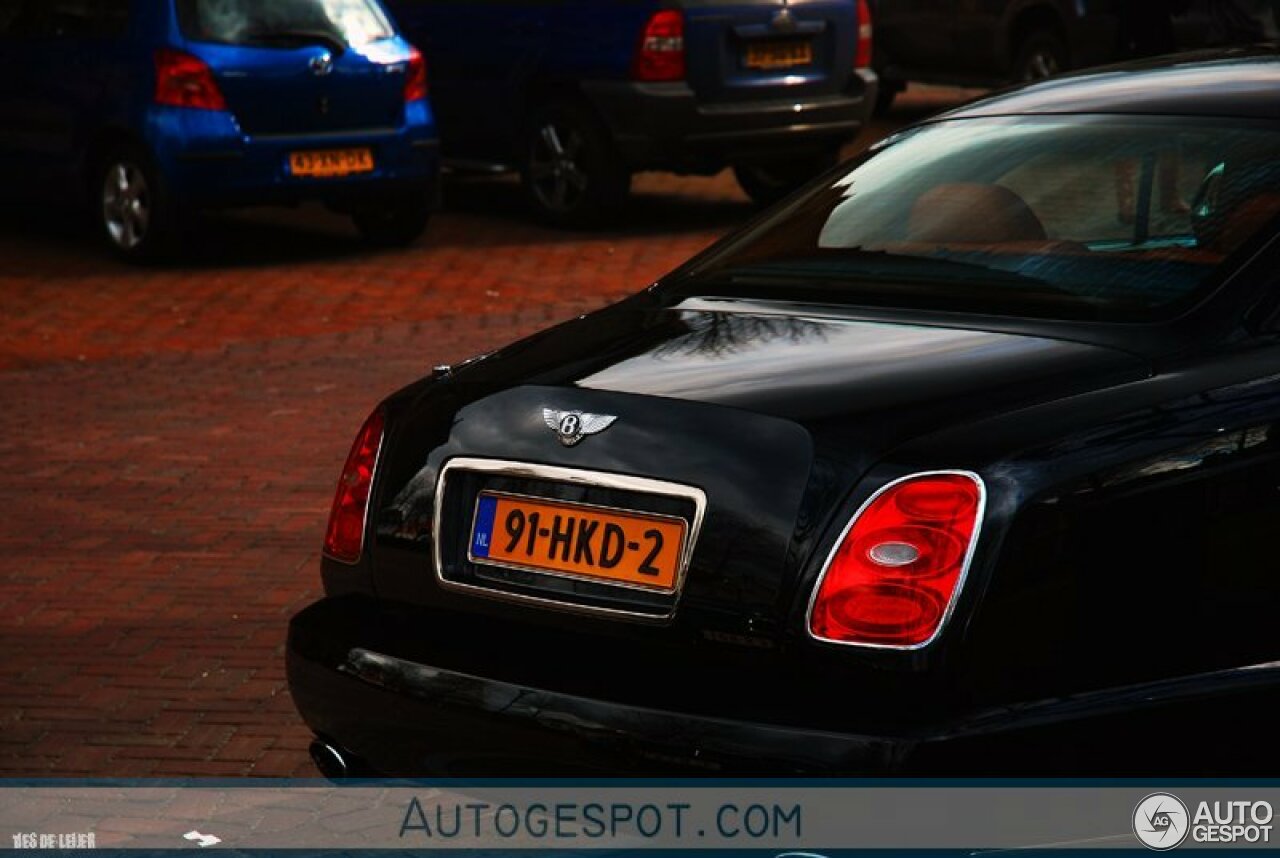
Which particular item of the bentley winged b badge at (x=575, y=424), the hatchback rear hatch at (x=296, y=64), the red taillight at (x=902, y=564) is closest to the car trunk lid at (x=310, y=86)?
the hatchback rear hatch at (x=296, y=64)

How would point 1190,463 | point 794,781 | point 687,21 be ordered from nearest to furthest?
point 794,781, point 1190,463, point 687,21

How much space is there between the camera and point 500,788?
13.1 feet

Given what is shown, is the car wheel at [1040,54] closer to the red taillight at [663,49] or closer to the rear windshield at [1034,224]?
the red taillight at [663,49]

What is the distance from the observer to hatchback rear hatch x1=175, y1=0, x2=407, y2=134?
13.4m

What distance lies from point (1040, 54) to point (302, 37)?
22.0ft

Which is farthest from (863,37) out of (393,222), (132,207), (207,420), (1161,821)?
(1161,821)

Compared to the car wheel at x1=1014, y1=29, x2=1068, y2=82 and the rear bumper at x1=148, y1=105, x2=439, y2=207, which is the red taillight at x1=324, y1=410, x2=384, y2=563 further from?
the car wheel at x1=1014, y1=29, x2=1068, y2=82

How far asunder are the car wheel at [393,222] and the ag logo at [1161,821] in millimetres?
10783

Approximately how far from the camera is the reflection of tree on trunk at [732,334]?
14.0ft

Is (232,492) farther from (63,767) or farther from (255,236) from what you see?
(255,236)

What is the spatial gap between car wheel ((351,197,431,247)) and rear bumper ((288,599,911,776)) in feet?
32.7

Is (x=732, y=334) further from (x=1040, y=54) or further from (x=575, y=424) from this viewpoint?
(x=1040, y=54)

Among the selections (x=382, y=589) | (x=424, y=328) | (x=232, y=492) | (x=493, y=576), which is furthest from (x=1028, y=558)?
(x=424, y=328)

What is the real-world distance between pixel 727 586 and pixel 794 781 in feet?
1.11
